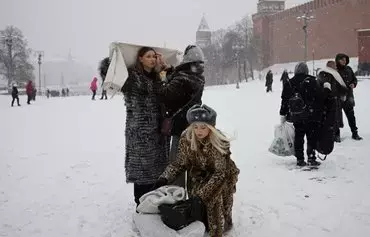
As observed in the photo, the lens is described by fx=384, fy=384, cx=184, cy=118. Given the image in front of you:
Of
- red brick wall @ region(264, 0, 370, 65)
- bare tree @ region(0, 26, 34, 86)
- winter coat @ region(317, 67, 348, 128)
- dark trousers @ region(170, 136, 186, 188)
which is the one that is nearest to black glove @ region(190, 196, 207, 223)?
dark trousers @ region(170, 136, 186, 188)

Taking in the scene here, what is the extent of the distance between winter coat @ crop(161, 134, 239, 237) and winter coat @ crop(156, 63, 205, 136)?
28cm

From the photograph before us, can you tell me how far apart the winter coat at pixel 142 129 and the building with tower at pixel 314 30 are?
3776 centimetres

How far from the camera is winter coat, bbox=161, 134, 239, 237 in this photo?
324 centimetres

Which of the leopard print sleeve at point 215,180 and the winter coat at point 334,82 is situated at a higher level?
the winter coat at point 334,82

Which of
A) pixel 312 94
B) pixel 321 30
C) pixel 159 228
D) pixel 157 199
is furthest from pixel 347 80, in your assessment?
pixel 321 30

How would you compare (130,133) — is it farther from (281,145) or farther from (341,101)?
(341,101)

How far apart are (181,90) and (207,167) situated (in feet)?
2.41

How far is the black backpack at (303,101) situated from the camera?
530cm

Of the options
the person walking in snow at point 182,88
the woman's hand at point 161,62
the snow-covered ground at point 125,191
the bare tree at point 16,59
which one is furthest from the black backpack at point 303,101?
the bare tree at point 16,59

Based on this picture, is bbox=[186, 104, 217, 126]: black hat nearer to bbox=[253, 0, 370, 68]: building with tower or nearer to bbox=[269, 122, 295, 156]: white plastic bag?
bbox=[269, 122, 295, 156]: white plastic bag

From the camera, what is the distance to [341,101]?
696 cm

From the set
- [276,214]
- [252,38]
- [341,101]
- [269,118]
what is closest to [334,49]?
[252,38]

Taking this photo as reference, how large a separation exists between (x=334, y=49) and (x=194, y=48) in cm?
5485

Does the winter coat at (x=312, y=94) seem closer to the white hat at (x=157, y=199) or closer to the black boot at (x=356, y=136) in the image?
the black boot at (x=356, y=136)
